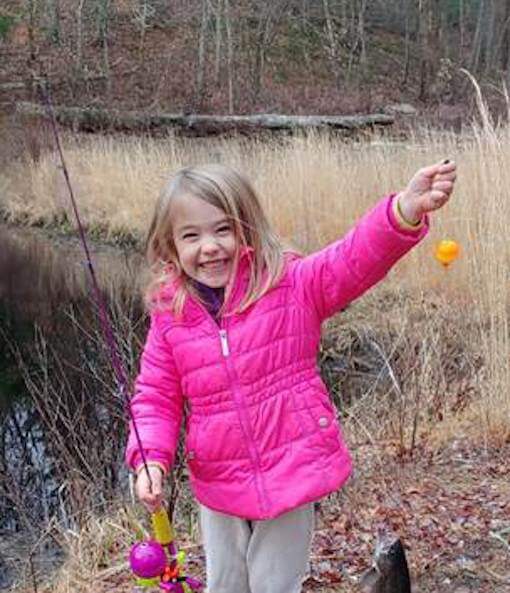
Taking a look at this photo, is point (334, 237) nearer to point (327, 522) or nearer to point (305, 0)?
point (327, 522)

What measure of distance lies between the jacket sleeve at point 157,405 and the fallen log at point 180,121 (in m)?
17.4

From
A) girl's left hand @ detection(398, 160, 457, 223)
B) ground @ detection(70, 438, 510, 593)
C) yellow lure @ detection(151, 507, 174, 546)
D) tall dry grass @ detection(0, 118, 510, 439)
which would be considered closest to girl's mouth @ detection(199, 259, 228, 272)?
girl's left hand @ detection(398, 160, 457, 223)

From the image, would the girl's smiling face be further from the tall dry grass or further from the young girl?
the tall dry grass

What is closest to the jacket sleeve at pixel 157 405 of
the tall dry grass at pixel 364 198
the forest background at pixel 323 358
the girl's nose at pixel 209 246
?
the girl's nose at pixel 209 246

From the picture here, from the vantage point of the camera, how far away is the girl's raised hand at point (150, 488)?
2.12 meters

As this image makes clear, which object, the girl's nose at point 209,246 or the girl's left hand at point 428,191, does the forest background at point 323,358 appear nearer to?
the girl's nose at point 209,246

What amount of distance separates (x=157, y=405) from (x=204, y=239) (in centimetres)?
41

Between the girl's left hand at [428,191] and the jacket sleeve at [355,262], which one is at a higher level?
the girl's left hand at [428,191]

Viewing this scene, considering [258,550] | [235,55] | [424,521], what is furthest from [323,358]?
[235,55]

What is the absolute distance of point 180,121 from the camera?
69.1 ft

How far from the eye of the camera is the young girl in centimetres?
225

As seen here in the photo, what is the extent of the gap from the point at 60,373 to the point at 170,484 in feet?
7.77

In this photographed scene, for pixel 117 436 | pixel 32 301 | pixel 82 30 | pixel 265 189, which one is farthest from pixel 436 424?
pixel 82 30

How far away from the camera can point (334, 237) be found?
8656 mm
